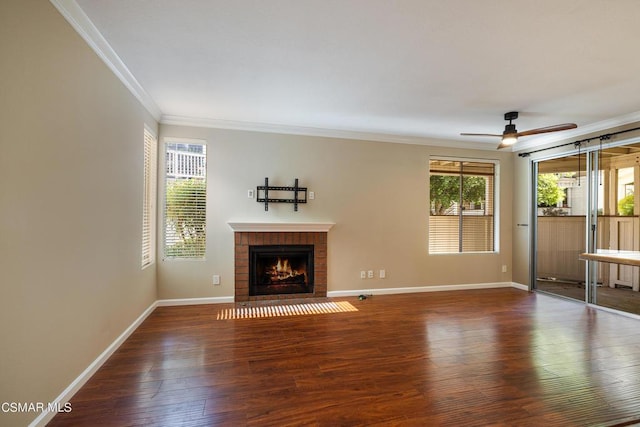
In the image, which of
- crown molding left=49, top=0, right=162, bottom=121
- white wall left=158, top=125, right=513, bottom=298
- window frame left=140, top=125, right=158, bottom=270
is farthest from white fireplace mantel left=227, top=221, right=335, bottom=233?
crown molding left=49, top=0, right=162, bottom=121

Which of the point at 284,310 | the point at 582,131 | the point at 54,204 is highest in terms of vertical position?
the point at 582,131

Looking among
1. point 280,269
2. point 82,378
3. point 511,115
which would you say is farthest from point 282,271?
point 511,115

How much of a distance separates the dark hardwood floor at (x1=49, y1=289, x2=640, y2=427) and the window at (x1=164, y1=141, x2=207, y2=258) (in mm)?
937

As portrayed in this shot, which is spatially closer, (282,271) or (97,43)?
(97,43)

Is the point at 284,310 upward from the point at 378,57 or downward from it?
downward

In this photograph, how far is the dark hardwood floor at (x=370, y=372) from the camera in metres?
1.98

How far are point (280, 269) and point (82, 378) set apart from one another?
9.33ft

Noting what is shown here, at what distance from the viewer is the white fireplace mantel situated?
4.41 meters

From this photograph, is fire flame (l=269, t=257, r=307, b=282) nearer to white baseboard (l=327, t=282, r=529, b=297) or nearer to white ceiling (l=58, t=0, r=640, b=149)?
white baseboard (l=327, t=282, r=529, b=297)

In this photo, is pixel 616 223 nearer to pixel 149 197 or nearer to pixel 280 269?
pixel 280 269

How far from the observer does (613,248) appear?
4254mm

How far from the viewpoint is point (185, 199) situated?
4363 mm

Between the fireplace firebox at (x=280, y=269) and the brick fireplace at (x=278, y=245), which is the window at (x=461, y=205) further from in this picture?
the fireplace firebox at (x=280, y=269)

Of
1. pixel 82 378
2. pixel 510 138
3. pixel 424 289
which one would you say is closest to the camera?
pixel 82 378
